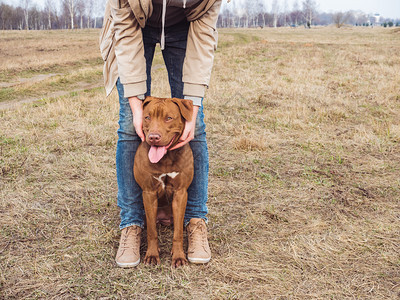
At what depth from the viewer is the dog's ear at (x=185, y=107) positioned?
96.2 inches

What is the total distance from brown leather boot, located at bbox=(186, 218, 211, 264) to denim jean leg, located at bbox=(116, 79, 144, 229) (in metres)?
0.41

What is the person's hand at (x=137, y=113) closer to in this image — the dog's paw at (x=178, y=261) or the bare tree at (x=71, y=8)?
the dog's paw at (x=178, y=261)

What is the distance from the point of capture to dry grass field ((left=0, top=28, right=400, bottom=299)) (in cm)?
245

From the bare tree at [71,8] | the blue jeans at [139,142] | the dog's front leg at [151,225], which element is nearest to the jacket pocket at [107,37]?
the blue jeans at [139,142]

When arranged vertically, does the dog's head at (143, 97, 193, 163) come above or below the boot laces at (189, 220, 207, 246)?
above

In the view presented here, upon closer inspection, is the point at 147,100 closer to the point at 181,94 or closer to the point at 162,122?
the point at 162,122

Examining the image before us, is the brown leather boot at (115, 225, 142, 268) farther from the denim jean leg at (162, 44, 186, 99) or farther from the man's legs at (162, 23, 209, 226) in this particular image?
the denim jean leg at (162, 44, 186, 99)

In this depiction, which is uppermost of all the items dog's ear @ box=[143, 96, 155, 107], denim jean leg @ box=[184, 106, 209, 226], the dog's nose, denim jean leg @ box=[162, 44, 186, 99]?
denim jean leg @ box=[162, 44, 186, 99]

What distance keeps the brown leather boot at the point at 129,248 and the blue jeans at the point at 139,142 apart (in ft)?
0.23

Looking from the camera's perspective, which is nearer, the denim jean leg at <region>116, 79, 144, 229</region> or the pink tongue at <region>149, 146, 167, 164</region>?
the pink tongue at <region>149, 146, 167, 164</region>

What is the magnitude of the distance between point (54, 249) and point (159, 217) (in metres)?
0.83

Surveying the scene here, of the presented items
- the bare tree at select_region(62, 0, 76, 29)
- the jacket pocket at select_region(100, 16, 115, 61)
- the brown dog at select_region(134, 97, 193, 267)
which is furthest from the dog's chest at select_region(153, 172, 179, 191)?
the bare tree at select_region(62, 0, 76, 29)

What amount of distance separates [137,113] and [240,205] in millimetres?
1566

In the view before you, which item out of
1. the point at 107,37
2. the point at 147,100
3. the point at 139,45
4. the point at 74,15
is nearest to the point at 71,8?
the point at 74,15
